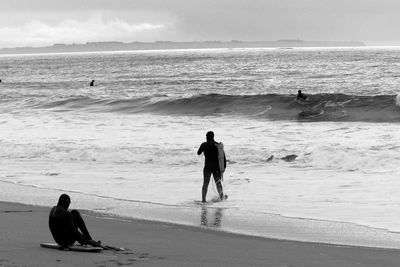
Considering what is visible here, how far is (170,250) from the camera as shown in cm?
998

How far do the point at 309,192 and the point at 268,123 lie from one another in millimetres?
16119

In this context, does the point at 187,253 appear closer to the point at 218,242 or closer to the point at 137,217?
the point at 218,242

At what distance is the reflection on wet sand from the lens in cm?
1259

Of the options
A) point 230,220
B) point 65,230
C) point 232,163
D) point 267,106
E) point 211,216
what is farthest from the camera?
point 267,106

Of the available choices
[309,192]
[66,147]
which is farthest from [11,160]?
[309,192]

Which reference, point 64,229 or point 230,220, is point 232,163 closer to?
point 230,220

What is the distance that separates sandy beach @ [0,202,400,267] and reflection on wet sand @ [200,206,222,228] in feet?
1.78

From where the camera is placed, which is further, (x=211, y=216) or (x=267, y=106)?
(x=267, y=106)

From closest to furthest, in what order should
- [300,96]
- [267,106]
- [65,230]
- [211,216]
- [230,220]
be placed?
[65,230], [230,220], [211,216], [267,106], [300,96]

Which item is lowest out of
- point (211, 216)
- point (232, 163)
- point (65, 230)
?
point (232, 163)

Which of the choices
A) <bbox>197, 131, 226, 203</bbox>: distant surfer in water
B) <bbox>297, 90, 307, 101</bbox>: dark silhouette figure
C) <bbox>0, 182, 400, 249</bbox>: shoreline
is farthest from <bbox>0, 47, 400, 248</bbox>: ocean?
<bbox>297, 90, 307, 101</bbox>: dark silhouette figure

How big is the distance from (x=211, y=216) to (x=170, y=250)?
3473 millimetres

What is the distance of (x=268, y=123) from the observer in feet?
105

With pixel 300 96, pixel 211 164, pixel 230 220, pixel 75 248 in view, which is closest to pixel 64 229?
pixel 75 248
